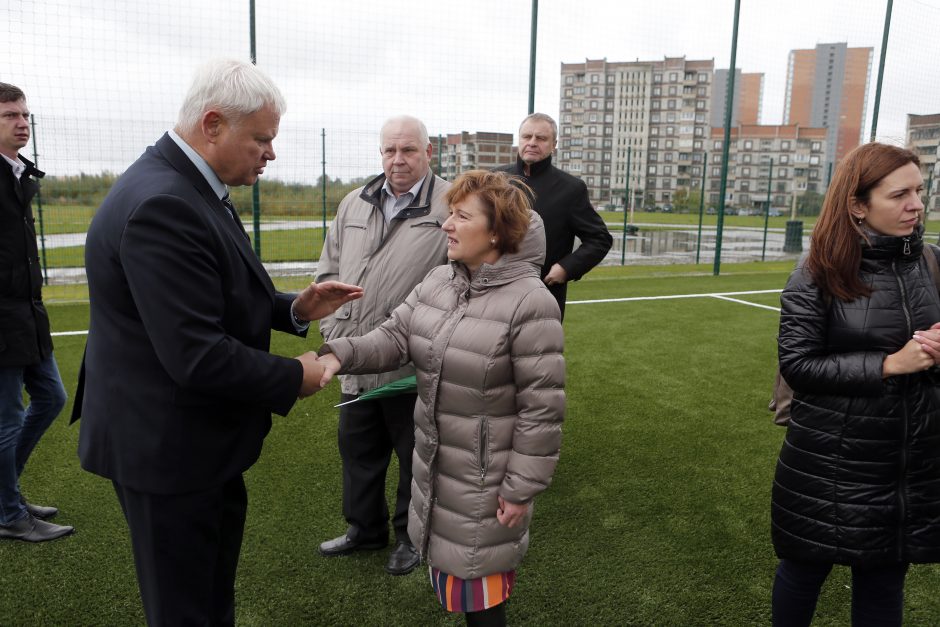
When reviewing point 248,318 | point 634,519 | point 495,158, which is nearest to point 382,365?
point 248,318

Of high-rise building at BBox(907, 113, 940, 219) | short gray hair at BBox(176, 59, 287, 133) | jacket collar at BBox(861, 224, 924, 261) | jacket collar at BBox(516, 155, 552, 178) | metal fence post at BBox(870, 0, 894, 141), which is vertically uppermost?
metal fence post at BBox(870, 0, 894, 141)

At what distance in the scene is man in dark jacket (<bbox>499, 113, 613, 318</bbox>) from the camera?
12.3 feet

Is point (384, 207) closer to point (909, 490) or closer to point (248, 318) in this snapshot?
point (248, 318)

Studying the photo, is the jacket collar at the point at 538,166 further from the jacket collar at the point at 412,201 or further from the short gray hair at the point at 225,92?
the short gray hair at the point at 225,92

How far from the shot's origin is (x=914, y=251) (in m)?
1.98

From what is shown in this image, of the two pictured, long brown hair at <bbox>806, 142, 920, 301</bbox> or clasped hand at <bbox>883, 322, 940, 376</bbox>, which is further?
long brown hair at <bbox>806, 142, 920, 301</bbox>

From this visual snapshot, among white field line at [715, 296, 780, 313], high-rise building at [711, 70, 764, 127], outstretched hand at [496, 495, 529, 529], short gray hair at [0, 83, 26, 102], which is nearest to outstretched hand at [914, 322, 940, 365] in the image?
outstretched hand at [496, 495, 529, 529]

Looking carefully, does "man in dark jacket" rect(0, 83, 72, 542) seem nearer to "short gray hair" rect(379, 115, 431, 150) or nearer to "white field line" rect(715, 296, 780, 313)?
"short gray hair" rect(379, 115, 431, 150)

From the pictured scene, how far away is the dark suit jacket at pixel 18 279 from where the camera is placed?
296 cm

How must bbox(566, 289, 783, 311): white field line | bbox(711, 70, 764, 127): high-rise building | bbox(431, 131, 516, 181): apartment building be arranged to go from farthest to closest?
bbox(711, 70, 764, 127): high-rise building, bbox(566, 289, 783, 311): white field line, bbox(431, 131, 516, 181): apartment building

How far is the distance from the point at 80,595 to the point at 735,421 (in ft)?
13.1

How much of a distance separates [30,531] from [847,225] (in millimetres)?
3527

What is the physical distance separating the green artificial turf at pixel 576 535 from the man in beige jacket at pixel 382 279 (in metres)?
0.19

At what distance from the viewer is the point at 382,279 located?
2.86 m
